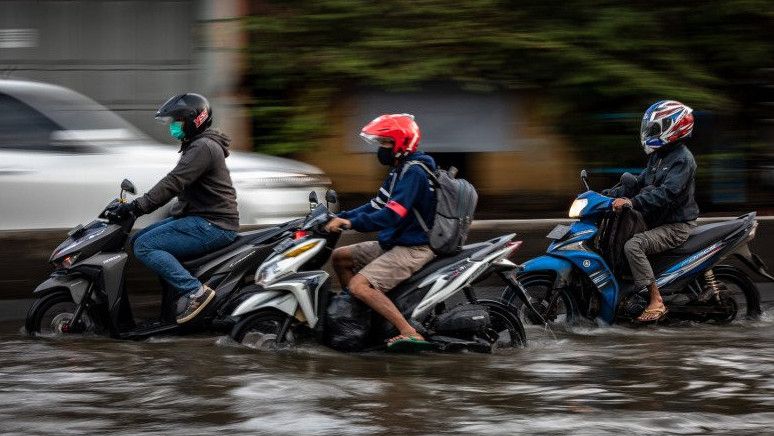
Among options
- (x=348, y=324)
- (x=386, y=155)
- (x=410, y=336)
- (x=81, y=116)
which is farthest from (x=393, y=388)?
(x=81, y=116)

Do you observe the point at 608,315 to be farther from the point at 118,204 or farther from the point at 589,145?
the point at 589,145

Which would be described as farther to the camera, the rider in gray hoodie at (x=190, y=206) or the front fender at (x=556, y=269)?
the front fender at (x=556, y=269)

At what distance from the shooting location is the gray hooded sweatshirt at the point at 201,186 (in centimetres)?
933

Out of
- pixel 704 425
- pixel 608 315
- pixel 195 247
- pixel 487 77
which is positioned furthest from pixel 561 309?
pixel 487 77

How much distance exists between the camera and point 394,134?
8.73m

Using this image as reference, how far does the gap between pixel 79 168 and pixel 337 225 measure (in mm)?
3261

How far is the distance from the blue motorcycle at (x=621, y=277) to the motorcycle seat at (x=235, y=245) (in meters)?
1.74

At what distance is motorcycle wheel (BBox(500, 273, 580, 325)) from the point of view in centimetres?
988

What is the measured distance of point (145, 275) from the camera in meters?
11.2

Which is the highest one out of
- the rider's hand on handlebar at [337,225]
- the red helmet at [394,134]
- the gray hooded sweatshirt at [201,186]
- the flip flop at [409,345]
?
the red helmet at [394,134]

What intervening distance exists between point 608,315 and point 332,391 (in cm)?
305

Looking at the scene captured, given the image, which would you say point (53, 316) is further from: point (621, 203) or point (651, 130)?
point (651, 130)

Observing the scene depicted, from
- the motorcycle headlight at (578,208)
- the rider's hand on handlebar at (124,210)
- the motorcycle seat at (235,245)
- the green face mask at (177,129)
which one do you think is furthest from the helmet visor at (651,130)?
the rider's hand on handlebar at (124,210)

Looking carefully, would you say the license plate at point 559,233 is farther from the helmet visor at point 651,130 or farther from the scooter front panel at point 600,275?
the helmet visor at point 651,130
